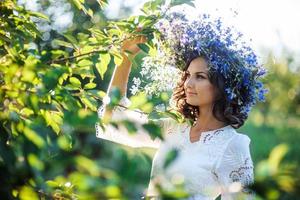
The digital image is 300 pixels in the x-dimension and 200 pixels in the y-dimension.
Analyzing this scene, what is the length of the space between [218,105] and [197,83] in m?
0.18

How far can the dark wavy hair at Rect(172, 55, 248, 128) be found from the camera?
231 cm

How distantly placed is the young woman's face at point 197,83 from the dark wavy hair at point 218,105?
0.7 inches

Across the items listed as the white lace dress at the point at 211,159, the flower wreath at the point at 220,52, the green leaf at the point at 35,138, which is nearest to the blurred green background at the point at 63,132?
the green leaf at the point at 35,138

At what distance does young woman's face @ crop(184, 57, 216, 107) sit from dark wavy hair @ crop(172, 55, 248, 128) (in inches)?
0.7

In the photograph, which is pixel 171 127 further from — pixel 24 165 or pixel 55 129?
pixel 24 165

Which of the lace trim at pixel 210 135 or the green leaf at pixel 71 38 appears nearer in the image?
the green leaf at pixel 71 38

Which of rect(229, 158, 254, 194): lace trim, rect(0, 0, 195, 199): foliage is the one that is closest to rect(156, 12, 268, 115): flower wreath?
rect(229, 158, 254, 194): lace trim

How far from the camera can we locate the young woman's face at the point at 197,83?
2.30 metres

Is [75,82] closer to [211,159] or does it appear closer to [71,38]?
[71,38]

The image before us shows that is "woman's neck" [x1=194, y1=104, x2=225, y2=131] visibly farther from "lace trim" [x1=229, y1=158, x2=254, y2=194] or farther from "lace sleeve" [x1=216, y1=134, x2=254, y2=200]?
"lace trim" [x1=229, y1=158, x2=254, y2=194]

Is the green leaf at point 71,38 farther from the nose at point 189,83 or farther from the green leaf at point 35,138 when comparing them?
the nose at point 189,83

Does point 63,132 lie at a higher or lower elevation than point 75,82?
lower

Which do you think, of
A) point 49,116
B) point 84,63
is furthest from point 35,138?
point 84,63

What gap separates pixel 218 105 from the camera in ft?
7.95
